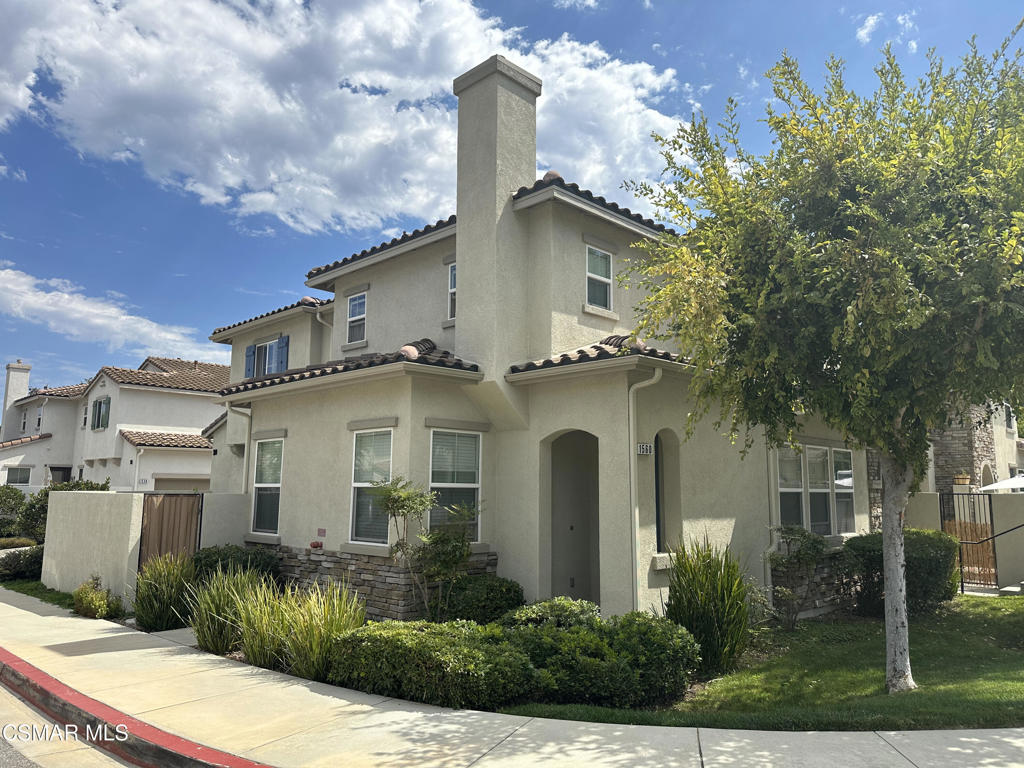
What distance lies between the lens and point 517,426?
40.6 ft

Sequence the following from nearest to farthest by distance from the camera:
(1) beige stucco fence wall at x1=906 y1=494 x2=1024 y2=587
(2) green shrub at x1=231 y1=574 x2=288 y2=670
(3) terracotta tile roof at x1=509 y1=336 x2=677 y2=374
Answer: (2) green shrub at x1=231 y1=574 x2=288 y2=670 < (3) terracotta tile roof at x1=509 y1=336 x2=677 y2=374 < (1) beige stucco fence wall at x1=906 y1=494 x2=1024 y2=587

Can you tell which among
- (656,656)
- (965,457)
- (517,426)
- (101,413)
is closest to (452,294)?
(517,426)

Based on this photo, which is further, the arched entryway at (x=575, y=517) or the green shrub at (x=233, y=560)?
the arched entryway at (x=575, y=517)

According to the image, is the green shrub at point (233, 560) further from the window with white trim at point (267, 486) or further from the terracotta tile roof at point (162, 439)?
the terracotta tile roof at point (162, 439)

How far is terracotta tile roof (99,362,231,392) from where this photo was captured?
102 feet

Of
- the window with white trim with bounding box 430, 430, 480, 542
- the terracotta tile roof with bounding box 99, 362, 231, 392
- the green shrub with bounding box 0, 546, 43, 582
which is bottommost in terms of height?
the green shrub with bounding box 0, 546, 43, 582

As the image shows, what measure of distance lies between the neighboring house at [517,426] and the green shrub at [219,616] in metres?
2.03

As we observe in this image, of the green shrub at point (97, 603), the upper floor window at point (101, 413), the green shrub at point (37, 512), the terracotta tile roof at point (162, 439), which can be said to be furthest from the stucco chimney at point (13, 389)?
the green shrub at point (97, 603)

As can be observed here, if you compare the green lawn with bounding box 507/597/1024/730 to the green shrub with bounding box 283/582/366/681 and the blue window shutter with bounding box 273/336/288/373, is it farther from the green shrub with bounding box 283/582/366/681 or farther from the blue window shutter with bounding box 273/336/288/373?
the blue window shutter with bounding box 273/336/288/373

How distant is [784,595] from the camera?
11.5 m

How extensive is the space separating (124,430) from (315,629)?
25464mm

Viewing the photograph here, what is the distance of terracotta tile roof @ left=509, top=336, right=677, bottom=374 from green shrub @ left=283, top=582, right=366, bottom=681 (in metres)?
4.55

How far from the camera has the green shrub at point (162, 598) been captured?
11.9 m

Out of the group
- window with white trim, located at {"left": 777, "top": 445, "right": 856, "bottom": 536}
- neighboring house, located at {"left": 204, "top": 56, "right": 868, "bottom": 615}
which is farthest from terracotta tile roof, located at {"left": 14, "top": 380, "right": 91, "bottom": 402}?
window with white trim, located at {"left": 777, "top": 445, "right": 856, "bottom": 536}
